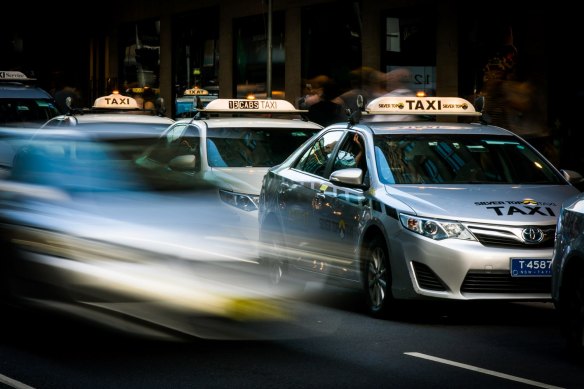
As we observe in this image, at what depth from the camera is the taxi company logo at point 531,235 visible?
31.7 ft

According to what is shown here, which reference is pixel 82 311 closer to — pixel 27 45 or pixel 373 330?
pixel 373 330

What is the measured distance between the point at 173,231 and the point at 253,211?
4.59 meters

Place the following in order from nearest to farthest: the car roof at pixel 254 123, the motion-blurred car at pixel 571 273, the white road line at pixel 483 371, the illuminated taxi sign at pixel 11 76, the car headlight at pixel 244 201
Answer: the white road line at pixel 483 371 → the motion-blurred car at pixel 571 273 → the car headlight at pixel 244 201 → the car roof at pixel 254 123 → the illuminated taxi sign at pixel 11 76

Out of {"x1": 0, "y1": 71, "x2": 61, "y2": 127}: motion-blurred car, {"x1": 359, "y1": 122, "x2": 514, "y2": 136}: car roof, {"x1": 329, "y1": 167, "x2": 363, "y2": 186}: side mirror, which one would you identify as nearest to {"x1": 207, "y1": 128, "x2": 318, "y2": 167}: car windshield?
{"x1": 359, "y1": 122, "x2": 514, "y2": 136}: car roof

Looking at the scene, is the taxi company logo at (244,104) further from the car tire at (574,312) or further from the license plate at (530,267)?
the car tire at (574,312)

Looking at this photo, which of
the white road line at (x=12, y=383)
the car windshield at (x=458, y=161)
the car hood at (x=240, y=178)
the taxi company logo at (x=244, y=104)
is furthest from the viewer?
the taxi company logo at (x=244, y=104)

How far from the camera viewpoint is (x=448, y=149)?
1105 cm

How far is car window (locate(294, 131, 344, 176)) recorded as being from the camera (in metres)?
11.6

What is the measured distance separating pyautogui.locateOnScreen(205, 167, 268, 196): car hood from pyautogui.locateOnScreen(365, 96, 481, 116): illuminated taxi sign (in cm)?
134

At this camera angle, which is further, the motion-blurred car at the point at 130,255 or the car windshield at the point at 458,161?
the car windshield at the point at 458,161

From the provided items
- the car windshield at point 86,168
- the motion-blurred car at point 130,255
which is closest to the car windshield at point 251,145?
the car windshield at point 86,168

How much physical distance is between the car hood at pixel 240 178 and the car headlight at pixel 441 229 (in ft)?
11.3

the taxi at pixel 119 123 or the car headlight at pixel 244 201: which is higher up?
the taxi at pixel 119 123

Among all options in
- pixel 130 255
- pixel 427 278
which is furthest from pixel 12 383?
pixel 427 278
